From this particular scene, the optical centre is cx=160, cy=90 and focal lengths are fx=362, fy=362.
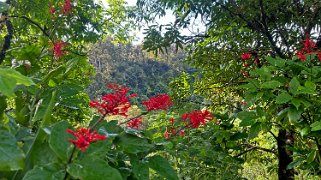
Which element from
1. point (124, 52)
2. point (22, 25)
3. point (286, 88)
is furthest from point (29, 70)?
point (124, 52)

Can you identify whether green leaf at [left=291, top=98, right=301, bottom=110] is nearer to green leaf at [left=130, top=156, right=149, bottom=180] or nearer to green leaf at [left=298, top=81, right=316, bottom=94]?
green leaf at [left=298, top=81, right=316, bottom=94]

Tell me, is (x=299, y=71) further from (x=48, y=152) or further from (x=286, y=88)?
(x=48, y=152)

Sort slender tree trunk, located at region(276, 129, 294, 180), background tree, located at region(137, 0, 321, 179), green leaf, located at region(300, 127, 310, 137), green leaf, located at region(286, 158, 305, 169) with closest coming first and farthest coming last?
green leaf, located at region(300, 127, 310, 137) → green leaf, located at region(286, 158, 305, 169) → background tree, located at region(137, 0, 321, 179) → slender tree trunk, located at region(276, 129, 294, 180)

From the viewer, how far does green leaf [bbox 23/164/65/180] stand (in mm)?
791

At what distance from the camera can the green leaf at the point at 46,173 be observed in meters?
0.79

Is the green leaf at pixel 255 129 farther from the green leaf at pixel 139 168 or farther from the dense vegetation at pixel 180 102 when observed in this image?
the green leaf at pixel 139 168

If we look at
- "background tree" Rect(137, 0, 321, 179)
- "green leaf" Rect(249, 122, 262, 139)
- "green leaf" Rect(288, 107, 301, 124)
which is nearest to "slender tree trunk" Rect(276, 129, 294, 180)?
"background tree" Rect(137, 0, 321, 179)

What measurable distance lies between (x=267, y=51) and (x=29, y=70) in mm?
2941

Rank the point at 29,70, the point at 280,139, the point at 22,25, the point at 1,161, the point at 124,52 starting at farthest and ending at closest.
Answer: the point at 124,52 → the point at 22,25 → the point at 280,139 → the point at 29,70 → the point at 1,161

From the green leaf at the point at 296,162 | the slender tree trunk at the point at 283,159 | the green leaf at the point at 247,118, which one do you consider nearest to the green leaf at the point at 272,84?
the green leaf at the point at 247,118

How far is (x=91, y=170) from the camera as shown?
0.80m

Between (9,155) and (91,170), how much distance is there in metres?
0.17

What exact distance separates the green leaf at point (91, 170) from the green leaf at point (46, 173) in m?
0.03

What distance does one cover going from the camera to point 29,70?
60.3 inches
